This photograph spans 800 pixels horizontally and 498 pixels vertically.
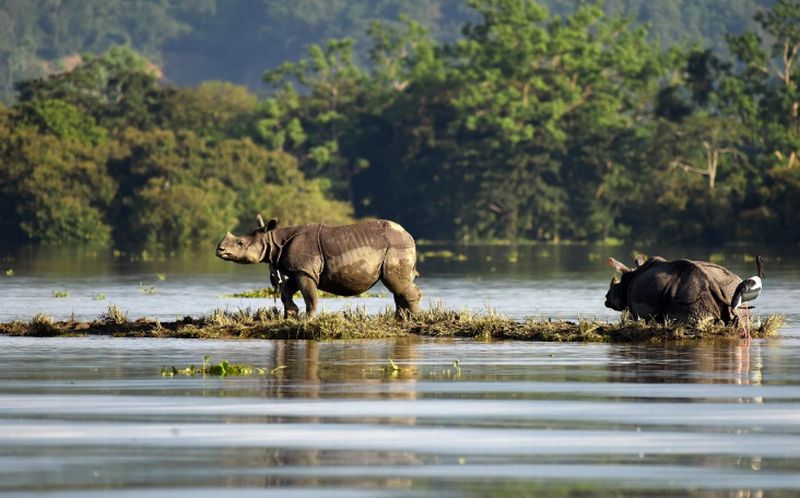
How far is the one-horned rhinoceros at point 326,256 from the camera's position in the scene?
2933cm

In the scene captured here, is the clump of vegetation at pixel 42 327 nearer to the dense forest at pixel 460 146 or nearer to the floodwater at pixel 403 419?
the floodwater at pixel 403 419

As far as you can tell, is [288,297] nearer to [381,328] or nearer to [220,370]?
[381,328]

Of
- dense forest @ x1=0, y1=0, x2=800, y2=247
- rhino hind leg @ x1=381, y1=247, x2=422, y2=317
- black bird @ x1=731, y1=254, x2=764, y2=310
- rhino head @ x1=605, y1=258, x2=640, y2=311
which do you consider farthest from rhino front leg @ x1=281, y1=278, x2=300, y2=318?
dense forest @ x1=0, y1=0, x2=800, y2=247

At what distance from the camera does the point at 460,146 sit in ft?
453

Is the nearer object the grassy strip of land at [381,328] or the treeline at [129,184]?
the grassy strip of land at [381,328]

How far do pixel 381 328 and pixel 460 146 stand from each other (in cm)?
11017

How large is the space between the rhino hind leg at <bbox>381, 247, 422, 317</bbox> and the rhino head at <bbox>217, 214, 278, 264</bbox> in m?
1.81

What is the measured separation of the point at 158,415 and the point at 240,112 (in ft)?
493

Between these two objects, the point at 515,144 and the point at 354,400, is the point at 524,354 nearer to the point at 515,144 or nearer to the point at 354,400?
the point at 354,400

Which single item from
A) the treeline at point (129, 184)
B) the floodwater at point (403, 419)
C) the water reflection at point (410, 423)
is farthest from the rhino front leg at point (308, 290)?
the treeline at point (129, 184)

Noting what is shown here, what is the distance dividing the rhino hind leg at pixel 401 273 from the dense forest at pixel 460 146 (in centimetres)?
7446

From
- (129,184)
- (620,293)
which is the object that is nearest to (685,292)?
(620,293)

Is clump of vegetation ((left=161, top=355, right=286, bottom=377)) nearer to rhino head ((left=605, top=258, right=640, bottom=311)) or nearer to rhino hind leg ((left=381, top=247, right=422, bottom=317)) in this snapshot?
rhino hind leg ((left=381, top=247, right=422, bottom=317))

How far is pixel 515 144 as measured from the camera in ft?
445
